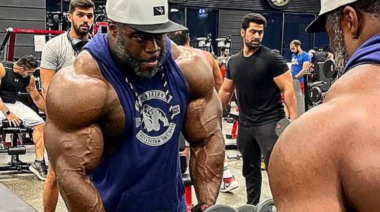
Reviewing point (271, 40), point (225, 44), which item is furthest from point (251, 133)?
point (271, 40)

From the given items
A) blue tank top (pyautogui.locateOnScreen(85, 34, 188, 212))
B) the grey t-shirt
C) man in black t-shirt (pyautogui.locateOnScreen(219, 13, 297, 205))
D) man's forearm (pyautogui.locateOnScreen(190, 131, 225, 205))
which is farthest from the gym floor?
blue tank top (pyautogui.locateOnScreen(85, 34, 188, 212))

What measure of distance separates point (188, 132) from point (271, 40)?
11.3 metres

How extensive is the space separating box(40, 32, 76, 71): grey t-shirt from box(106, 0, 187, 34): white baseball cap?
58.3 inches

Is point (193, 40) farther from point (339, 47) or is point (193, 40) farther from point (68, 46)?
point (339, 47)

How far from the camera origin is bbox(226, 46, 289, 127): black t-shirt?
3.48m

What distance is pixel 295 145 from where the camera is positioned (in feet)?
2.70

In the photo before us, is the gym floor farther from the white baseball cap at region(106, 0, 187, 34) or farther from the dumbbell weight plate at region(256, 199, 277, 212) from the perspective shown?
the white baseball cap at region(106, 0, 187, 34)

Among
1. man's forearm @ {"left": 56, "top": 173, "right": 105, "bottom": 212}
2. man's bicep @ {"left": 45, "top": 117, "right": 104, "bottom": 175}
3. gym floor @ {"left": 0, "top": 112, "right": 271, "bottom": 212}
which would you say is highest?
man's bicep @ {"left": 45, "top": 117, "right": 104, "bottom": 175}

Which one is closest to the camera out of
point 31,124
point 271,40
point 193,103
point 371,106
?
point 371,106

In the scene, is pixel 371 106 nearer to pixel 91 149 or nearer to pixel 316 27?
pixel 316 27

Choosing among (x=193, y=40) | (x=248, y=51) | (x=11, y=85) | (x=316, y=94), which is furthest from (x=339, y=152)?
(x=193, y=40)

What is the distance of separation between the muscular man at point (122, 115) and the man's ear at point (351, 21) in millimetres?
810

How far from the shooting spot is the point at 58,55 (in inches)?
120

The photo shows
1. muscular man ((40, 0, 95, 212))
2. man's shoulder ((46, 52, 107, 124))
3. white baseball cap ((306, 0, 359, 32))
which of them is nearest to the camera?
white baseball cap ((306, 0, 359, 32))
